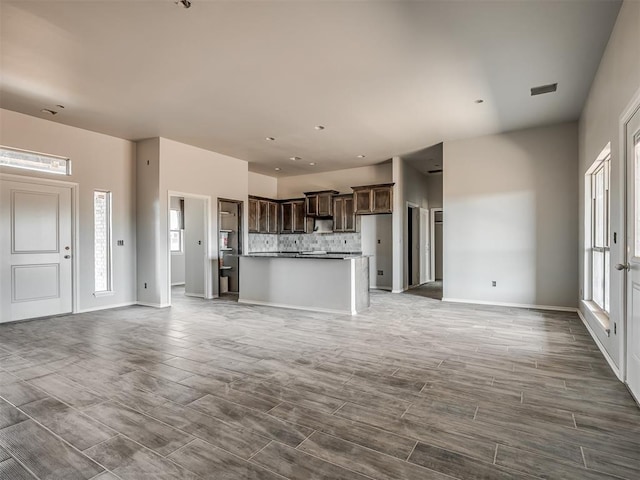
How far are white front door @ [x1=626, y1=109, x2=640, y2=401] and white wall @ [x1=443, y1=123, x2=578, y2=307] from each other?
3349 mm

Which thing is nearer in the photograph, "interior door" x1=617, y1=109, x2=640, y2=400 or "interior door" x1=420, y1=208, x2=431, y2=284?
"interior door" x1=617, y1=109, x2=640, y2=400

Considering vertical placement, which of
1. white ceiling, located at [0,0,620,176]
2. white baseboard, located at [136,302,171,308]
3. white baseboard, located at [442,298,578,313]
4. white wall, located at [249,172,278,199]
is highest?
white ceiling, located at [0,0,620,176]

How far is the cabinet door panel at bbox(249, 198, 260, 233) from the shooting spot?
28.1 ft

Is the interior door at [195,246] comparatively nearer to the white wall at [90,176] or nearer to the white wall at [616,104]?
the white wall at [90,176]

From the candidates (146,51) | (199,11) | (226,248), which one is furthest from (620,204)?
(226,248)

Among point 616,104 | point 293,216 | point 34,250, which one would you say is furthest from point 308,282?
point 616,104

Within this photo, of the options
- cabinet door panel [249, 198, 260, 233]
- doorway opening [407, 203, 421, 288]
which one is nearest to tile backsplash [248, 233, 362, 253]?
cabinet door panel [249, 198, 260, 233]

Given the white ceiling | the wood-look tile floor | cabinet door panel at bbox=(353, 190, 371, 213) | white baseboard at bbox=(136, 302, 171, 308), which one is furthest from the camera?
cabinet door panel at bbox=(353, 190, 371, 213)

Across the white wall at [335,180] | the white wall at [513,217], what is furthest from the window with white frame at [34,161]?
the white wall at [513,217]

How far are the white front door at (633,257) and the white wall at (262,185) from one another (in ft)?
25.7

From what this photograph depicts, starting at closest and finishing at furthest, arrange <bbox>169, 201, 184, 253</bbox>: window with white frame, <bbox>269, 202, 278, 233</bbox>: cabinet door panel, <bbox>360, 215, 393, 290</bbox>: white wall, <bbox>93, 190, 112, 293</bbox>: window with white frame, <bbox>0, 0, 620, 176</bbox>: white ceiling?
<bbox>0, 0, 620, 176</bbox>: white ceiling < <bbox>93, 190, 112, 293</bbox>: window with white frame < <bbox>360, 215, 393, 290</bbox>: white wall < <bbox>269, 202, 278, 233</bbox>: cabinet door panel < <bbox>169, 201, 184, 253</bbox>: window with white frame

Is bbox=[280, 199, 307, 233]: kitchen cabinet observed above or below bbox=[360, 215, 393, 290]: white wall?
above

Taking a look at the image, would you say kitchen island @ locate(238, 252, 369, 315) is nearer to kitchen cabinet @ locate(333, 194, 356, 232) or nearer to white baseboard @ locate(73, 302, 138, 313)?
white baseboard @ locate(73, 302, 138, 313)

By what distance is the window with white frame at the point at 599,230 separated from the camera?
13.6ft
